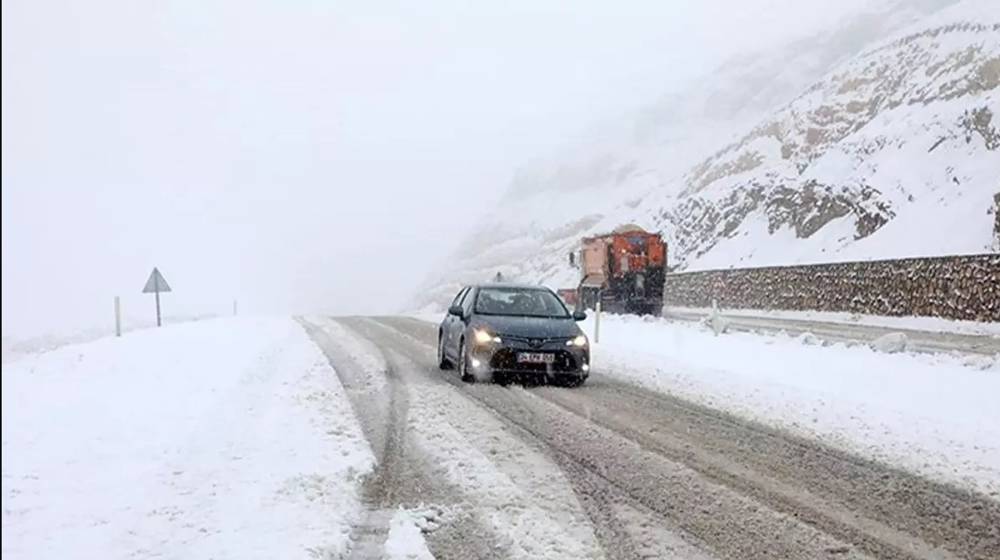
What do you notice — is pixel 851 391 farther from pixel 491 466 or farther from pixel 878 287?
pixel 878 287

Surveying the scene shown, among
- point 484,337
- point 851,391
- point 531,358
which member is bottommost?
point 851,391

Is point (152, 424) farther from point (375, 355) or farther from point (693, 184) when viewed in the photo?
point (693, 184)

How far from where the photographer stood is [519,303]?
12219 mm

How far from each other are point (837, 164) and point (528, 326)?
1504 inches

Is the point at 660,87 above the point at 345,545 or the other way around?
above

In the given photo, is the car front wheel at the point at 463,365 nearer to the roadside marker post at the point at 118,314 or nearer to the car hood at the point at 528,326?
the car hood at the point at 528,326

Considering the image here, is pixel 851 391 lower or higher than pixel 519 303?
lower

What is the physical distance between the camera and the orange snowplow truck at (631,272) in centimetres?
3194

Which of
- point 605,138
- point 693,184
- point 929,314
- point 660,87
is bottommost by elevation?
point 929,314

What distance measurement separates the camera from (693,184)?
61.5 m

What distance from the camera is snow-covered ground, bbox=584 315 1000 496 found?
22.7ft

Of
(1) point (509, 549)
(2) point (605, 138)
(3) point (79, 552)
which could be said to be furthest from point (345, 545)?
(2) point (605, 138)

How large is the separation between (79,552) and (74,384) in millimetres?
6786

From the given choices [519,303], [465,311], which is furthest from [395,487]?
[519,303]
